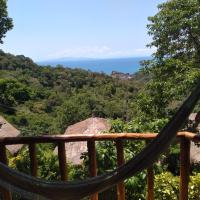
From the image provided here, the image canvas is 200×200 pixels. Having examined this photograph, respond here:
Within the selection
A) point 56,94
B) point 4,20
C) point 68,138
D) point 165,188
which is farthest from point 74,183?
point 56,94

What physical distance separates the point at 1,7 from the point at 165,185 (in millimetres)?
12819

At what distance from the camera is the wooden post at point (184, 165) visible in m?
2.56

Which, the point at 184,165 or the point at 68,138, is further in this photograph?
the point at 68,138

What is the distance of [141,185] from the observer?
166 inches

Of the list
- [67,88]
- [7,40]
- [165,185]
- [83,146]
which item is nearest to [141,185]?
[165,185]

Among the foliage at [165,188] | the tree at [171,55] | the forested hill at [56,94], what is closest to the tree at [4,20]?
the forested hill at [56,94]

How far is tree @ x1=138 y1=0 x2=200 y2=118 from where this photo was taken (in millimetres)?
10289

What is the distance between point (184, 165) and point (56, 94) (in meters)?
32.4

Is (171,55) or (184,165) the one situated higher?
(171,55)

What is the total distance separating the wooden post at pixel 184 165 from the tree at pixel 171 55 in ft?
23.3

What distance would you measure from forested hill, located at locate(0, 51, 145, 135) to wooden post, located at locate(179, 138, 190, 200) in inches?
729

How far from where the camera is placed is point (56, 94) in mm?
34719

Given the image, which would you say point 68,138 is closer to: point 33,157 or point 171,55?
point 33,157

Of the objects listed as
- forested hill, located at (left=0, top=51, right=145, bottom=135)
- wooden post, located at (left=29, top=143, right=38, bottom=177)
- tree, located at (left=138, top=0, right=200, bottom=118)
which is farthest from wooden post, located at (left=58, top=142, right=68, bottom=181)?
forested hill, located at (left=0, top=51, right=145, bottom=135)
